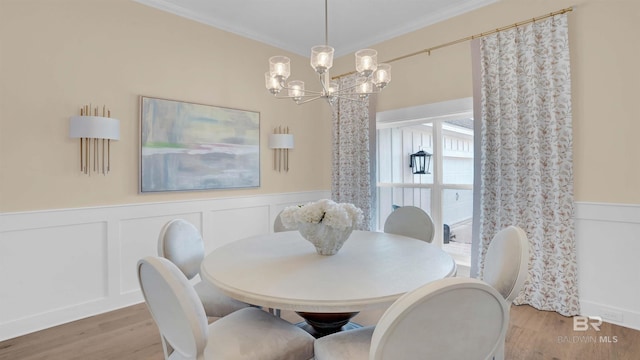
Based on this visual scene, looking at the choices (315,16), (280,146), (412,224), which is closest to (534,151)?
(412,224)

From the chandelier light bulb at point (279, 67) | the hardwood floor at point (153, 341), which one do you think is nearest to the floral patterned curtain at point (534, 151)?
the hardwood floor at point (153, 341)

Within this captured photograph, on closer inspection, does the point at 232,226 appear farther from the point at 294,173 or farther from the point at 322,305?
the point at 322,305

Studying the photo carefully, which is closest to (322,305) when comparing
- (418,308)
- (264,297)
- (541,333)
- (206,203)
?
(264,297)

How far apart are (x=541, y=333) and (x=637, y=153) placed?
4.87ft

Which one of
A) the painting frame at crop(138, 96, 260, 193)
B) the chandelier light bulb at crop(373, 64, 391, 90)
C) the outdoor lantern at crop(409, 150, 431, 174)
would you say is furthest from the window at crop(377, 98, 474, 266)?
the painting frame at crop(138, 96, 260, 193)

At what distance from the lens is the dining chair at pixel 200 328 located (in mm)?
1132

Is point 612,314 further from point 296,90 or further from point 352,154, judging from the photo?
point 296,90

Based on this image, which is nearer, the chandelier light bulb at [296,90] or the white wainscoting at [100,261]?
the chandelier light bulb at [296,90]

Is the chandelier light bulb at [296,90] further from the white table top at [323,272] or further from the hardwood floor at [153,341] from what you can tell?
the hardwood floor at [153,341]

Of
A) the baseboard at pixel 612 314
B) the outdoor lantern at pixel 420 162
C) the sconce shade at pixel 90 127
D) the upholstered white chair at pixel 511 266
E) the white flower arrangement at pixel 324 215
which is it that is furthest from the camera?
the outdoor lantern at pixel 420 162

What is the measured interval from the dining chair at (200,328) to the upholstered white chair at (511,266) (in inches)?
36.0

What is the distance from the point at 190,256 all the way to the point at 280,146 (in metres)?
1.98

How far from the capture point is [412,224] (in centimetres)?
262

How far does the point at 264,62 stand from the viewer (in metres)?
3.88
